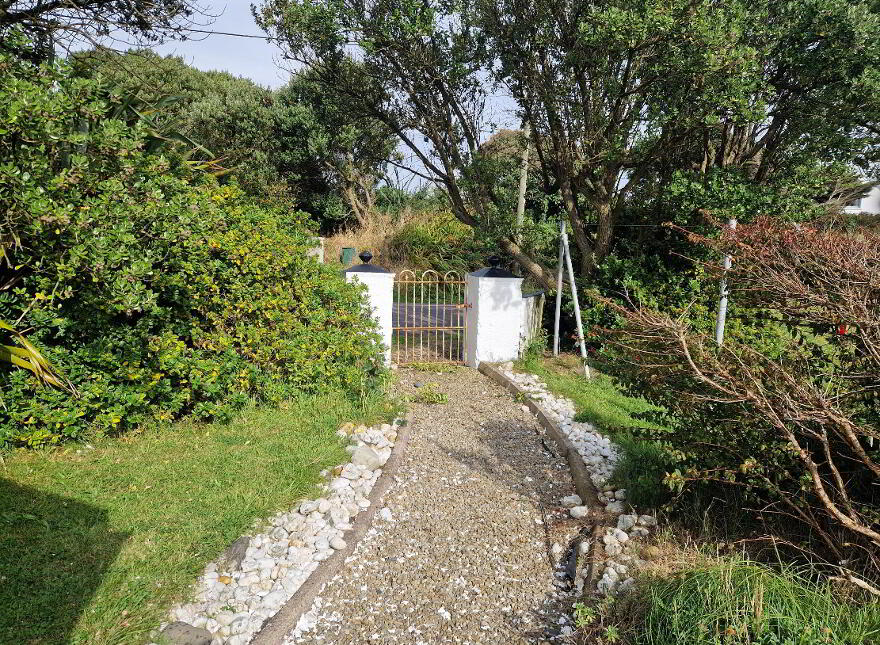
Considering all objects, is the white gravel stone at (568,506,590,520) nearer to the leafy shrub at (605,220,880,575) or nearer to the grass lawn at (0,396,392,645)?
the leafy shrub at (605,220,880,575)

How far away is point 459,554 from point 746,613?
6.04 feet

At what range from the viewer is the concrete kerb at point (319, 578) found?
2.84 m

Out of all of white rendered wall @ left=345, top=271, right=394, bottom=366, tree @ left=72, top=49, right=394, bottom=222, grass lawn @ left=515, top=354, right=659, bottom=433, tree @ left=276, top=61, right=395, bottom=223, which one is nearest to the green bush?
white rendered wall @ left=345, top=271, right=394, bottom=366

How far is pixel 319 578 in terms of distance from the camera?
10.9ft

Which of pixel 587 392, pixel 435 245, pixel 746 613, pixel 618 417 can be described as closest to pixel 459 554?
pixel 746 613

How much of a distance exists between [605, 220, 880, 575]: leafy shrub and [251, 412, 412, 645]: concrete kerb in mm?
2069

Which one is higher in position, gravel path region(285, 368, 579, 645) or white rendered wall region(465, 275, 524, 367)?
white rendered wall region(465, 275, 524, 367)

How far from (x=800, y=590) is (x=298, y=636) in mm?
2446

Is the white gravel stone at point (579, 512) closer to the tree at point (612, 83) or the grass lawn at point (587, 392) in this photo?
the grass lawn at point (587, 392)

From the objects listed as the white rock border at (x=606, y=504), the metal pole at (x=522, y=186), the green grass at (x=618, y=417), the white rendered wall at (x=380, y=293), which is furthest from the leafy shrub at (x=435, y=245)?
the white rock border at (x=606, y=504)

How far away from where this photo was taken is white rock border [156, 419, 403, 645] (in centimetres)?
278

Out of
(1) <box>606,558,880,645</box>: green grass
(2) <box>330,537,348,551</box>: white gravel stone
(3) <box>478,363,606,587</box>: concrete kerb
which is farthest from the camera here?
(2) <box>330,537,348,551</box>: white gravel stone

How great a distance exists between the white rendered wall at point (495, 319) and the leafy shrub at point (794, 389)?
5.30 meters

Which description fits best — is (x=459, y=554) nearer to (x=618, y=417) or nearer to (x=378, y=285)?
(x=618, y=417)
